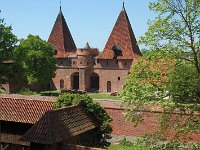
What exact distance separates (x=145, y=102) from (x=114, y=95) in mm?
35038

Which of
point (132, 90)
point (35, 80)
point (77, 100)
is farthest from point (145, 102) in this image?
point (35, 80)

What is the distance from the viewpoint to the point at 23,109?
21.3 metres

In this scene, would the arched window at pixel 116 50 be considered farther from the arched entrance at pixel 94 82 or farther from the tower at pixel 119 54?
the arched entrance at pixel 94 82

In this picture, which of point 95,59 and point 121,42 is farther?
point 95,59

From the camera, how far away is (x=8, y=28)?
24.7 metres

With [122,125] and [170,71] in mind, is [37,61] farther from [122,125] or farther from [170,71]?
[170,71]

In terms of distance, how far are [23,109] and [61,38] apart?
3430 centimetres

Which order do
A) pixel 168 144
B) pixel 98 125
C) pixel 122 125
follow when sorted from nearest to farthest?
pixel 168 144 < pixel 98 125 < pixel 122 125

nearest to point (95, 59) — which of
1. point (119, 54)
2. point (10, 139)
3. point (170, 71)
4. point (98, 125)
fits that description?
point (119, 54)

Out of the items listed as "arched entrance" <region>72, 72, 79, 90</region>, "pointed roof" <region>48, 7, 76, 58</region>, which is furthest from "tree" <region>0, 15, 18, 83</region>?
"arched entrance" <region>72, 72, 79, 90</region>

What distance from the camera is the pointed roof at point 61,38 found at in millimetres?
54562

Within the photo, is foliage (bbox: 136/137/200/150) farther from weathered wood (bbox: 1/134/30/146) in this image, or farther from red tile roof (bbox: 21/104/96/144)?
weathered wood (bbox: 1/134/30/146)

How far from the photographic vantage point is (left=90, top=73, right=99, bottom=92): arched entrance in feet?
182

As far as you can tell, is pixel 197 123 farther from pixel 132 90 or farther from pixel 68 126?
pixel 68 126
